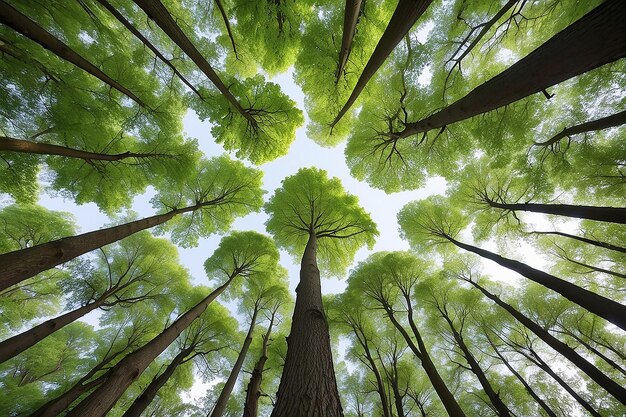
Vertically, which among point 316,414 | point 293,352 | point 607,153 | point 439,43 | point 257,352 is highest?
point 439,43

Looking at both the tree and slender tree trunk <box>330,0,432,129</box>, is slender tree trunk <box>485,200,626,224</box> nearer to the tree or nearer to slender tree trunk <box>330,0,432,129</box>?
the tree

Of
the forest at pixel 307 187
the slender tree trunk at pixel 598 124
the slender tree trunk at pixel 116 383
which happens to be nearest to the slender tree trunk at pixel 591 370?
the forest at pixel 307 187

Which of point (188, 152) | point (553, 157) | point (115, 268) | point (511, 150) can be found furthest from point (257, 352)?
point (553, 157)

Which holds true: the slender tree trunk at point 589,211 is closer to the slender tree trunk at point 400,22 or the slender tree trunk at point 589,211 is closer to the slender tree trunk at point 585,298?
the slender tree trunk at point 585,298

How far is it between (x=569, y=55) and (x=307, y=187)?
24.6 feet

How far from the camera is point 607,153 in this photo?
751 cm

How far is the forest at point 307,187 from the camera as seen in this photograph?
4.19 m

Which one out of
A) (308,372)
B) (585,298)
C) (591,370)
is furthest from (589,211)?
(308,372)

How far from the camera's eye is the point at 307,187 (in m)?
8.94

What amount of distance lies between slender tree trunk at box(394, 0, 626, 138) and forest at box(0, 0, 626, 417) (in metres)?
0.02

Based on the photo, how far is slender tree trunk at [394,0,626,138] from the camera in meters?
1.50

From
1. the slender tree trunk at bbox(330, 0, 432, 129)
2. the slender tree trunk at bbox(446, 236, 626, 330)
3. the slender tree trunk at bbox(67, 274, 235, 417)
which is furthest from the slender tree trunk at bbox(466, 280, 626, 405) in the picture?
the slender tree trunk at bbox(67, 274, 235, 417)

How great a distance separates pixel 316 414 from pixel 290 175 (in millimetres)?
7936

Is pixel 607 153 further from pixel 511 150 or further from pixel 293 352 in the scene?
pixel 293 352
